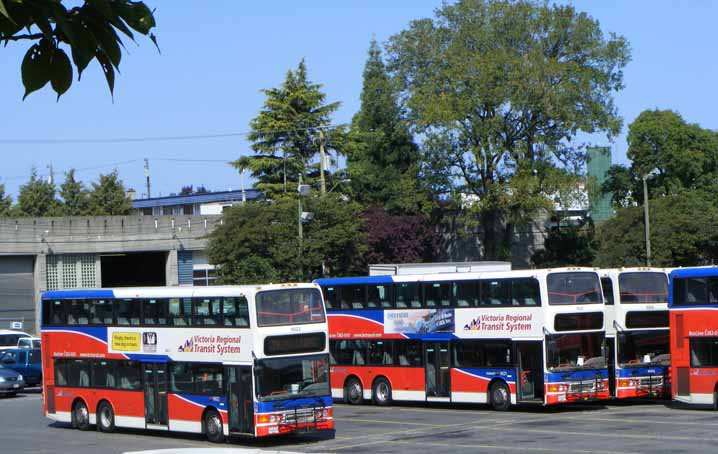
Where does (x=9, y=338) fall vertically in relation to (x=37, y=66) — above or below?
below

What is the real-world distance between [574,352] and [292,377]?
873 centimetres

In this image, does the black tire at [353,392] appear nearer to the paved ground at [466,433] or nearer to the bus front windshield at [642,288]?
the paved ground at [466,433]

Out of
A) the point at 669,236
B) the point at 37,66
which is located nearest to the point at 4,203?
the point at 669,236

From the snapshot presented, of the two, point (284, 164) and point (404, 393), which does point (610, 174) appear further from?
point (404, 393)

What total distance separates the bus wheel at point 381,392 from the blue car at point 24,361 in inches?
712

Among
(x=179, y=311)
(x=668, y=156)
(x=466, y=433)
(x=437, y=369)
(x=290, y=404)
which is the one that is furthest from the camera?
(x=668, y=156)

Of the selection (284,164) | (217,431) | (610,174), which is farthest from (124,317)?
(610,174)

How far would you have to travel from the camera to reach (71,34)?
144 inches

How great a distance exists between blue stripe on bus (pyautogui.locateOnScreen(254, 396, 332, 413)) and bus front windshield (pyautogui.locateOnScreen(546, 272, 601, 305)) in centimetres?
750

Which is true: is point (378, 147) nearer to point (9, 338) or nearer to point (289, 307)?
point (9, 338)

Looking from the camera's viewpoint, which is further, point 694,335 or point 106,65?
point 694,335

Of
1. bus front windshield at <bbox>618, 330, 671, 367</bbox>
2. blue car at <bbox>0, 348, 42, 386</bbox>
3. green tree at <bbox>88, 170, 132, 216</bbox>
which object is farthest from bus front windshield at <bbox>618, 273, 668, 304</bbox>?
green tree at <bbox>88, 170, 132, 216</bbox>

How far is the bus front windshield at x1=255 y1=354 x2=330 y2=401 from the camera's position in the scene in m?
25.2

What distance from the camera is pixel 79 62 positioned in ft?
12.2
